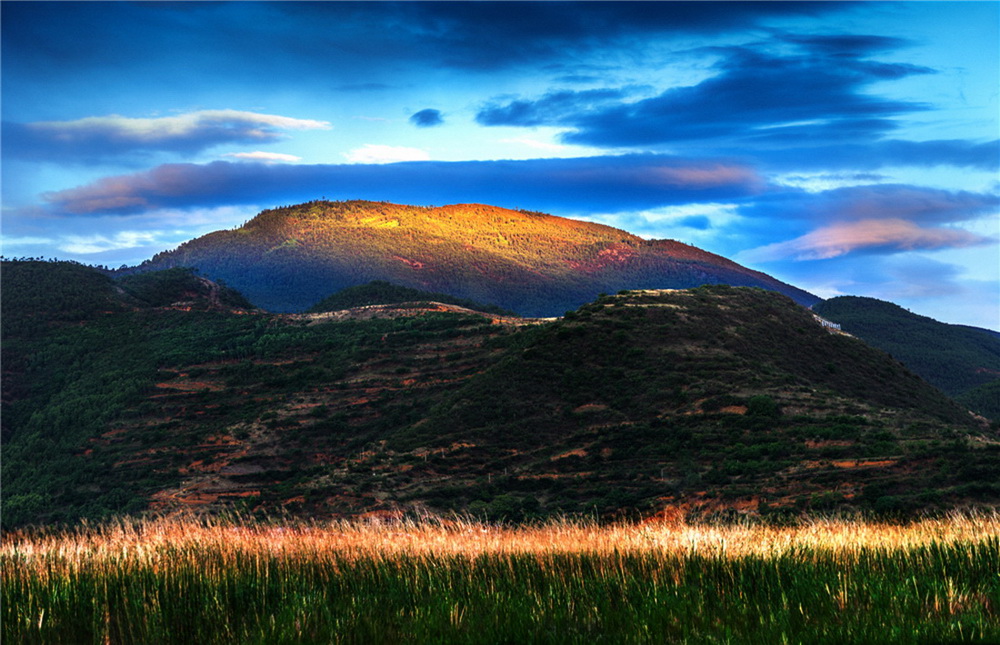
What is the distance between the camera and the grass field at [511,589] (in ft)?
24.9

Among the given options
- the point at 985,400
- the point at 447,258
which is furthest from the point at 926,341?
the point at 447,258

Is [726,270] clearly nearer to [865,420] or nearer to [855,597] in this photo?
[865,420]

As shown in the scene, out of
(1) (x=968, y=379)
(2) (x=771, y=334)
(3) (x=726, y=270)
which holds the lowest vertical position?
(1) (x=968, y=379)

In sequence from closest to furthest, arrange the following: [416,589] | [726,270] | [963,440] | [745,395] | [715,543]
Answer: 1. [416,589]
2. [715,543]
3. [963,440]
4. [745,395]
5. [726,270]

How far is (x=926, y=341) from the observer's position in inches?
4227

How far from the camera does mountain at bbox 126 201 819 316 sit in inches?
5044

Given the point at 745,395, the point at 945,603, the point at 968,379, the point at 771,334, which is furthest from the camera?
the point at 968,379

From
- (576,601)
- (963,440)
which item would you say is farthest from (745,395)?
(576,601)

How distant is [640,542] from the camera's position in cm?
1156

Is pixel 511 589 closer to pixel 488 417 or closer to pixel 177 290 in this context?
pixel 488 417

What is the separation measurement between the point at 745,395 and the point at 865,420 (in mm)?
7060

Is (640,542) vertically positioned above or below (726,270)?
below

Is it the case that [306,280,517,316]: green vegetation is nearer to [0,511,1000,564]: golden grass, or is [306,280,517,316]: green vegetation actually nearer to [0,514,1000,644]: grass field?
[0,511,1000,564]: golden grass

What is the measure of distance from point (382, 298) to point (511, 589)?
306 ft
